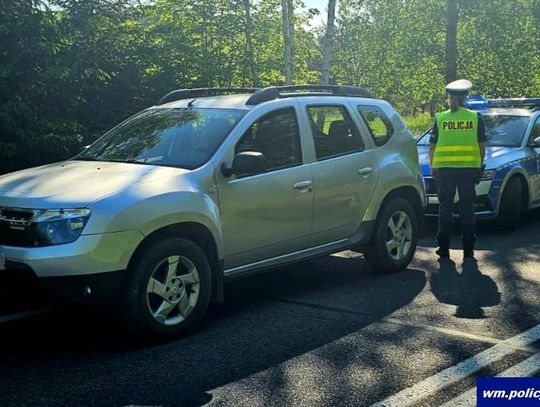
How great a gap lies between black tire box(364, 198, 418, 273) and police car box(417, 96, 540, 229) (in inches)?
71.5

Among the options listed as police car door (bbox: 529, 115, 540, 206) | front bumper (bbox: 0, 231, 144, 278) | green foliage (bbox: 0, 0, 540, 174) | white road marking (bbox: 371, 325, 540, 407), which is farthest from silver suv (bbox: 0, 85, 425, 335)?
green foliage (bbox: 0, 0, 540, 174)

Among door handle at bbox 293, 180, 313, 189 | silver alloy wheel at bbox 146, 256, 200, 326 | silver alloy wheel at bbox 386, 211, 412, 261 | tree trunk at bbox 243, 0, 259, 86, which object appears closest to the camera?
silver alloy wheel at bbox 146, 256, 200, 326

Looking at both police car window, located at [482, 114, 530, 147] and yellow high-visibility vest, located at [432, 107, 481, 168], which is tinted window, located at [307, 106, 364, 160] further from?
police car window, located at [482, 114, 530, 147]

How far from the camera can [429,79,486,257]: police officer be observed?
729 cm

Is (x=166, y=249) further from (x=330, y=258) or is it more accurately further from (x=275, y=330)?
(x=330, y=258)

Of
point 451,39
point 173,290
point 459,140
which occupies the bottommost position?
point 173,290

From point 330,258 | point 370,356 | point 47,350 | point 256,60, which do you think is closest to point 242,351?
point 370,356

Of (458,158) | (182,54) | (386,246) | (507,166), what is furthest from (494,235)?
(182,54)

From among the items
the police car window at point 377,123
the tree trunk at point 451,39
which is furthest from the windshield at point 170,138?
the tree trunk at point 451,39

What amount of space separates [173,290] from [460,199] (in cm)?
387

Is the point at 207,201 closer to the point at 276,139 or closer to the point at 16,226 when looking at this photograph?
the point at 276,139

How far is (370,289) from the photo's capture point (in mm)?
6203

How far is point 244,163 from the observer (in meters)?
5.14

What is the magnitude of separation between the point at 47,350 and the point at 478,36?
18.6m
